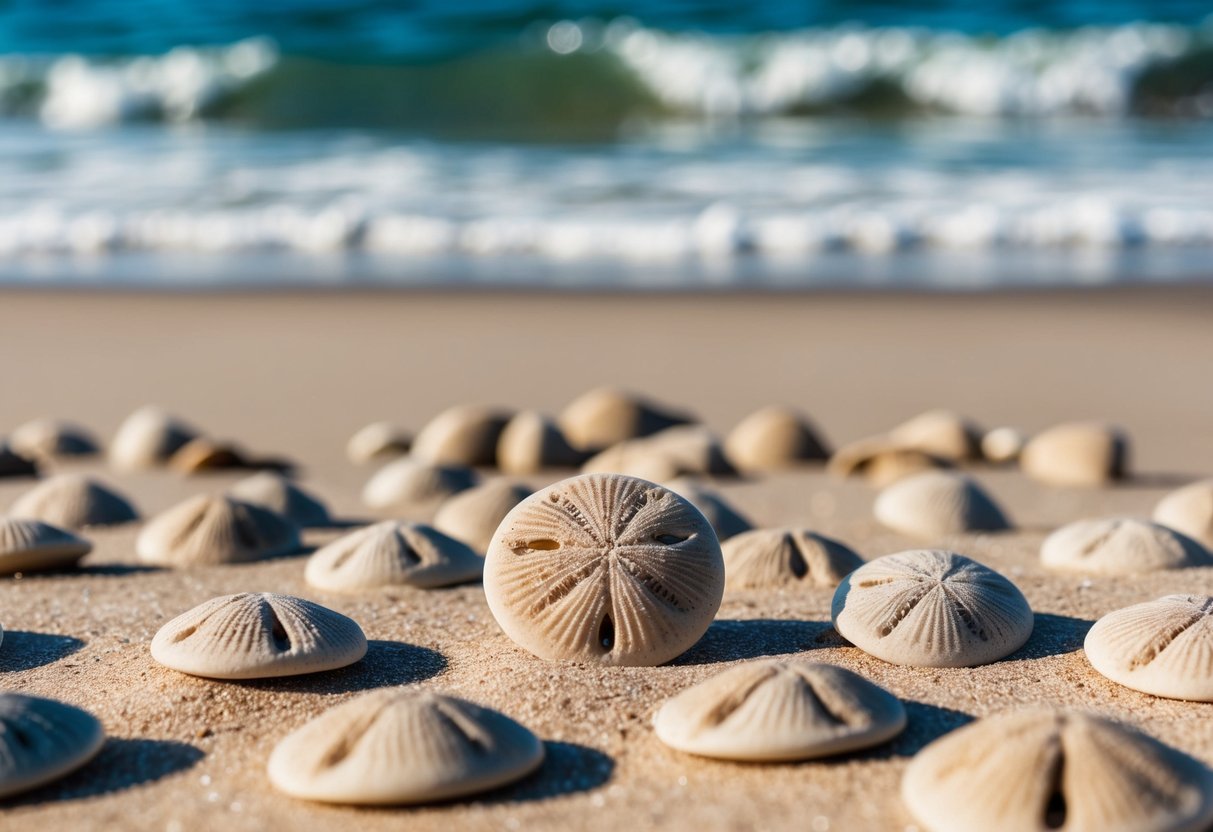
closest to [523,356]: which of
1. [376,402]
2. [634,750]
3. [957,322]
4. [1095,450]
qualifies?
[376,402]

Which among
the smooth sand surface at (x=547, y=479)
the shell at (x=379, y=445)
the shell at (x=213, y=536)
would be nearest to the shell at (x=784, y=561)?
the smooth sand surface at (x=547, y=479)

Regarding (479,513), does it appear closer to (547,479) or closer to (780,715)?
(547,479)

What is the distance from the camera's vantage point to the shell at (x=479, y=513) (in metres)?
3.18

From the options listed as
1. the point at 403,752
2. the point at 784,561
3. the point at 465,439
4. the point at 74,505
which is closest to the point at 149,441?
the point at 74,505

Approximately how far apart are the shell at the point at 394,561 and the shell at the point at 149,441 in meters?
1.65

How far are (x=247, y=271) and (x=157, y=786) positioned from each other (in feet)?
19.2

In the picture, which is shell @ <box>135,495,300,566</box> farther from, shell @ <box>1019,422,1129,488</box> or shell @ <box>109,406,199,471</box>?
shell @ <box>1019,422,1129,488</box>

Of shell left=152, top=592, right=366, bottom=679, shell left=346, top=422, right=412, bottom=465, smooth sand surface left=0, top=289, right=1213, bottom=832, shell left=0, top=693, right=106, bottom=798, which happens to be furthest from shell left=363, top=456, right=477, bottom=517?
shell left=0, top=693, right=106, bottom=798

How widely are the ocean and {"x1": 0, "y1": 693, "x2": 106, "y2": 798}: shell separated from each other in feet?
16.3

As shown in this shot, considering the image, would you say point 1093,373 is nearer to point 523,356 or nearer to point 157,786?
point 523,356

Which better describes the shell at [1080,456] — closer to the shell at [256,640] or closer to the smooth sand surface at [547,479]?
the smooth sand surface at [547,479]

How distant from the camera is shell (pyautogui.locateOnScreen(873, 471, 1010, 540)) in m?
3.34

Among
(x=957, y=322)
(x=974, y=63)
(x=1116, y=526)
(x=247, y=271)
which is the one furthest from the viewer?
(x=974, y=63)

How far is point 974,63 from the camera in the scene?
1403 cm
